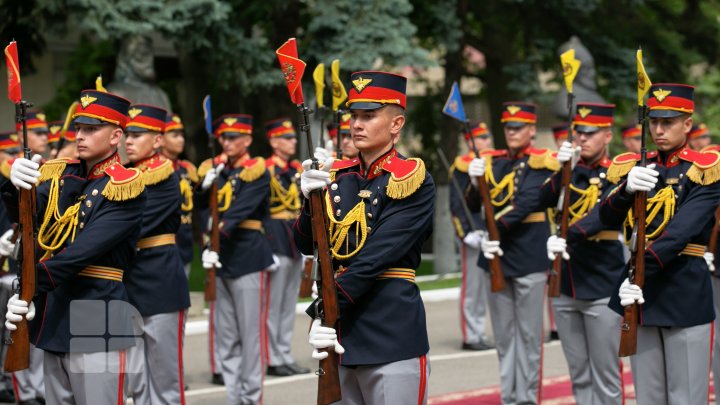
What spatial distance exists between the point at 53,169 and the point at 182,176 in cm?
377

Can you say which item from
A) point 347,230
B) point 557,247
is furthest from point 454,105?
point 347,230

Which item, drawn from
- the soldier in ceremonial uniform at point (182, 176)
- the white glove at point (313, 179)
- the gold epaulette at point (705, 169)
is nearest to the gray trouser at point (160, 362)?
the soldier in ceremonial uniform at point (182, 176)

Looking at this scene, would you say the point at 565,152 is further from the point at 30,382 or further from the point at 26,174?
the point at 30,382

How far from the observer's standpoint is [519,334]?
9.16 metres

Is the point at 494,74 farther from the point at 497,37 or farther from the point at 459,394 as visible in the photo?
the point at 459,394

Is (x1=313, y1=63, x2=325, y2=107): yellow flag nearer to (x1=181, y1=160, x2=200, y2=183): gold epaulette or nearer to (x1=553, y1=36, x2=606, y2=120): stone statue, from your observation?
(x1=181, y1=160, x2=200, y2=183): gold epaulette

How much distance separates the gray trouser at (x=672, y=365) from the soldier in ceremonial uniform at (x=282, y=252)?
191 inches

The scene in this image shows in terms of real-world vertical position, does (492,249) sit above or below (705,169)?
below

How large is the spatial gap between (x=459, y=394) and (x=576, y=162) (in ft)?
7.41

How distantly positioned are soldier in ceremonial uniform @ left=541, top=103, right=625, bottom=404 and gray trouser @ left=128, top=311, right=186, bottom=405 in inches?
104

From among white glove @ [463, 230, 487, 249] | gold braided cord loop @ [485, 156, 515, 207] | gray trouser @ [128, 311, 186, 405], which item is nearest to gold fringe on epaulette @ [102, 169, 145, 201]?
gray trouser @ [128, 311, 186, 405]

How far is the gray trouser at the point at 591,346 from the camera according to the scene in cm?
790

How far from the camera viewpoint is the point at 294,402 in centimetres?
942

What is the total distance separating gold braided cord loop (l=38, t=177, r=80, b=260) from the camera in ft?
19.6
